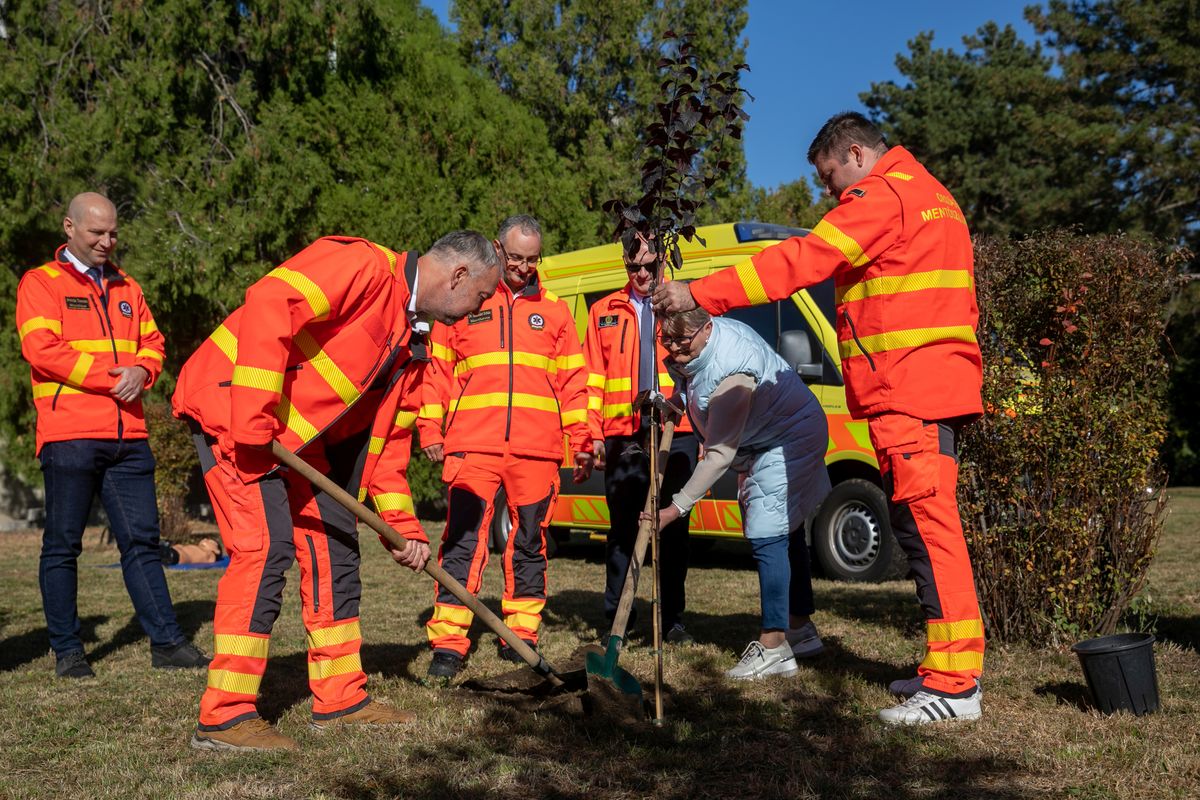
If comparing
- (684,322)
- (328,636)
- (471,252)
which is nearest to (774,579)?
(684,322)

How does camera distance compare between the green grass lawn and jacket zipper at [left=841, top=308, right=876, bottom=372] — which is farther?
jacket zipper at [left=841, top=308, right=876, bottom=372]

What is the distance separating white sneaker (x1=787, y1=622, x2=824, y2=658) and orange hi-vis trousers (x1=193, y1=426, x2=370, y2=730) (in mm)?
2110

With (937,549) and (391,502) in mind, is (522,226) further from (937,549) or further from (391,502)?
(937,549)

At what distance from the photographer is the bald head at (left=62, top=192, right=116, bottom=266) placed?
5.45 m

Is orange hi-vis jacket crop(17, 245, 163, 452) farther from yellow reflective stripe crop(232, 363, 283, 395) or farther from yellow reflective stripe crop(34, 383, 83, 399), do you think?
yellow reflective stripe crop(232, 363, 283, 395)

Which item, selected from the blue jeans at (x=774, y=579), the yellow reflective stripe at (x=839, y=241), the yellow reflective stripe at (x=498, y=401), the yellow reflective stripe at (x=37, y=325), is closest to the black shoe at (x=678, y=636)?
the blue jeans at (x=774, y=579)

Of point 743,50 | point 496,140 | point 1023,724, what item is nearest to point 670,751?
point 1023,724

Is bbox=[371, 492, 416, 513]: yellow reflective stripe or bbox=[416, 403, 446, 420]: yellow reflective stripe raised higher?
bbox=[416, 403, 446, 420]: yellow reflective stripe

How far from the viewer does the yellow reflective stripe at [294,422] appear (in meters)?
3.92

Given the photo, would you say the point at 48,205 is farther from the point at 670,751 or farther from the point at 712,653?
the point at 670,751

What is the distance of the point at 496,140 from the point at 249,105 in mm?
3427

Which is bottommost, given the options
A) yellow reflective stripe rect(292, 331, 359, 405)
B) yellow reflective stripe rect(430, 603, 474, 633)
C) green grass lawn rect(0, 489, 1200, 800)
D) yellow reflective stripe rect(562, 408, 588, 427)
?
green grass lawn rect(0, 489, 1200, 800)

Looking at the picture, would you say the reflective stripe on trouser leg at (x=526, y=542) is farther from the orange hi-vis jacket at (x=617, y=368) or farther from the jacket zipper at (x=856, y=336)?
the jacket zipper at (x=856, y=336)

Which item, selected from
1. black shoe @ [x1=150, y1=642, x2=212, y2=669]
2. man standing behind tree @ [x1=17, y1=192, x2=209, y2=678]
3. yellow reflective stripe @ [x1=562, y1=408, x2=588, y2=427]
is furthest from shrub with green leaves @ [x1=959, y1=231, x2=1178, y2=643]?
man standing behind tree @ [x1=17, y1=192, x2=209, y2=678]
